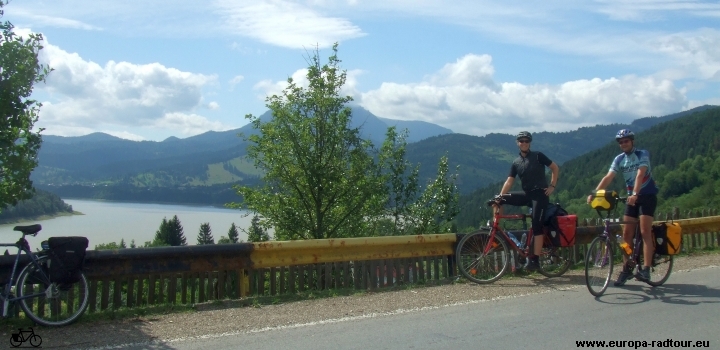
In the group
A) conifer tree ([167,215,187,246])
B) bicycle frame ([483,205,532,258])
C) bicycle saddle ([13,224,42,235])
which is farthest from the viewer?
conifer tree ([167,215,187,246])

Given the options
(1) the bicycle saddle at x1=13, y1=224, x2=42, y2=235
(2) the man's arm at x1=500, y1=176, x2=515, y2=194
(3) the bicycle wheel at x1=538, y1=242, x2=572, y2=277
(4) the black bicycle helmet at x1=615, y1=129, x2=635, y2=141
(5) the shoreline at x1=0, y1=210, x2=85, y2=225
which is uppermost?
(4) the black bicycle helmet at x1=615, y1=129, x2=635, y2=141

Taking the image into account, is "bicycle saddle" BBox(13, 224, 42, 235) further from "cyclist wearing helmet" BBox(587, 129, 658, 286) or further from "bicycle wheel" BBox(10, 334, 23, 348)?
"cyclist wearing helmet" BBox(587, 129, 658, 286)

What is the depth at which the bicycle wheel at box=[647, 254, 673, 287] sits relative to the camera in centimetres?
794

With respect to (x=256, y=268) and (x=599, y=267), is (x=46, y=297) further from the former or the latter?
(x=599, y=267)

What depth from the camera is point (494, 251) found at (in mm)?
8703

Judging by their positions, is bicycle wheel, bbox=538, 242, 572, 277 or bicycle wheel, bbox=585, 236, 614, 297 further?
bicycle wheel, bbox=538, 242, 572, 277

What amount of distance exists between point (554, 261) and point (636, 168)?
1.94 meters

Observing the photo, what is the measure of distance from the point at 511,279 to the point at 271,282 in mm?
3413

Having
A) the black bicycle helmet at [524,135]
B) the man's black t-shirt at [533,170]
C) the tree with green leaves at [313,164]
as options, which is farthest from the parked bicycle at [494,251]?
the tree with green leaves at [313,164]

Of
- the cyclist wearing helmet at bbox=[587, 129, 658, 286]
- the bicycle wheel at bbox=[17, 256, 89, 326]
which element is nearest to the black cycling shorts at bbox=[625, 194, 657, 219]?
the cyclist wearing helmet at bbox=[587, 129, 658, 286]

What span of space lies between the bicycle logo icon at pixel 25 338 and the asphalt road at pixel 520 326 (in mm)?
1066

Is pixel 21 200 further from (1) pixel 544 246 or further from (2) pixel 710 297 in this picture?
(2) pixel 710 297

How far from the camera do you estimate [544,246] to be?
880 cm

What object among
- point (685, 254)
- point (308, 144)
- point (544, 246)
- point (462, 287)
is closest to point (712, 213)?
point (685, 254)
